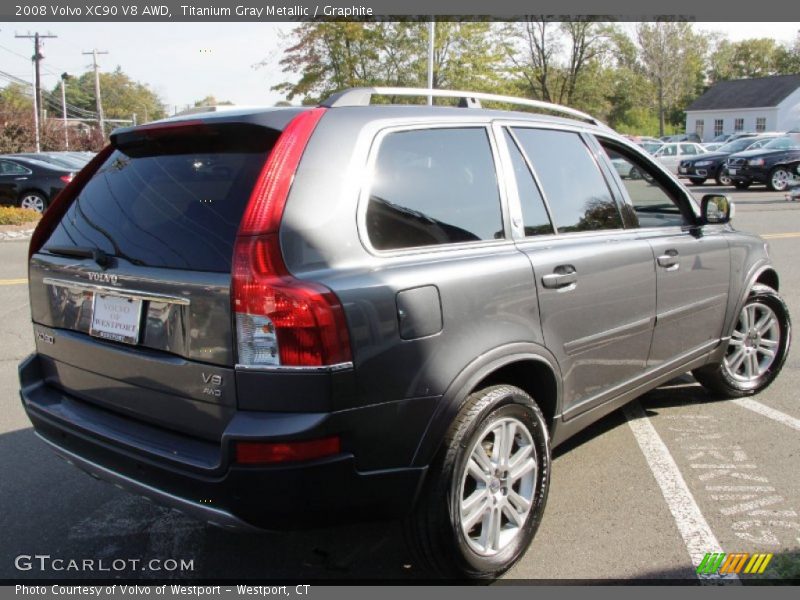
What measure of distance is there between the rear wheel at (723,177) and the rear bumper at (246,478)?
84.4 ft

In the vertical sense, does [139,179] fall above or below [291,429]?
above

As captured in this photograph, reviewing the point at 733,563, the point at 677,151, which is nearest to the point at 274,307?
the point at 733,563

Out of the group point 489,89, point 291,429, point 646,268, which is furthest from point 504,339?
point 489,89

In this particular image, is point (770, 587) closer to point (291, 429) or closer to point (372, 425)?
point (372, 425)

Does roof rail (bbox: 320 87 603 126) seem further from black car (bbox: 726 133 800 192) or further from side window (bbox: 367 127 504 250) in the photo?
black car (bbox: 726 133 800 192)

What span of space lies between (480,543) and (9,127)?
33317 mm

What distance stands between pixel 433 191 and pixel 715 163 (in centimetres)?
2686

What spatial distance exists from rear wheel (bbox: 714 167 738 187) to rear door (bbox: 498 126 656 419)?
2389 centimetres

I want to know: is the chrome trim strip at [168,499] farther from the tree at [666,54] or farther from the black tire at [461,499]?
the tree at [666,54]

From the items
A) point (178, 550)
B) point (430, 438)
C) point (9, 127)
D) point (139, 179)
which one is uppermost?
point (9, 127)

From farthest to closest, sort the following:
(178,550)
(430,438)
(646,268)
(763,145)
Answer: (763,145), (646,268), (178,550), (430,438)

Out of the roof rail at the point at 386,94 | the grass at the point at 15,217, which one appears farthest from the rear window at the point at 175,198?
the grass at the point at 15,217

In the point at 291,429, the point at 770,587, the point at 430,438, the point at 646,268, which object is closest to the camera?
the point at 291,429

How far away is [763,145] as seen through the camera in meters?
25.5
